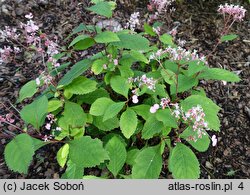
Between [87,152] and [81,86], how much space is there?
493 mm

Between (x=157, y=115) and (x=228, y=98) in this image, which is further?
(x=228, y=98)

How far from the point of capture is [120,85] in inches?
88.2

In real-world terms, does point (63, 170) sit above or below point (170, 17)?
below

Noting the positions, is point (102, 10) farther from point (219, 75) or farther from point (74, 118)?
point (219, 75)

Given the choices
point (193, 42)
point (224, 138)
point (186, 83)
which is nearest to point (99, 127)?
point (186, 83)

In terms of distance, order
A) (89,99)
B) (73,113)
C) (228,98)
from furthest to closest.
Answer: (228,98) < (89,99) < (73,113)

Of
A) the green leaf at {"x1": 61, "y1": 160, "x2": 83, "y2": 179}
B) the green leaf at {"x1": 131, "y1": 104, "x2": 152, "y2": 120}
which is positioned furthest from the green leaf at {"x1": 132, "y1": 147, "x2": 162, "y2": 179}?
the green leaf at {"x1": 61, "y1": 160, "x2": 83, "y2": 179}

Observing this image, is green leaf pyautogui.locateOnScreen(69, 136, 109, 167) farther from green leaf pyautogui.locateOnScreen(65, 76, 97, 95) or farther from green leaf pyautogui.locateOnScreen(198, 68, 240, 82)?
green leaf pyautogui.locateOnScreen(198, 68, 240, 82)

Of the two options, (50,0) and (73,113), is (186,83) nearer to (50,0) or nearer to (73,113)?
(73,113)

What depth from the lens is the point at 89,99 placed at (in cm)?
236

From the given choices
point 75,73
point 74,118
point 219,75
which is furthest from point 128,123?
point 219,75

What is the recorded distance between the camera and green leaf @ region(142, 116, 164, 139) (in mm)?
2062

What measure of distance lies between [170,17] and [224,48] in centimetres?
71

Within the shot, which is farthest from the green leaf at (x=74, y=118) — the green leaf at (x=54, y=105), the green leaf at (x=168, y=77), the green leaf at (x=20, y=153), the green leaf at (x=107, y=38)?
the green leaf at (x=168, y=77)
